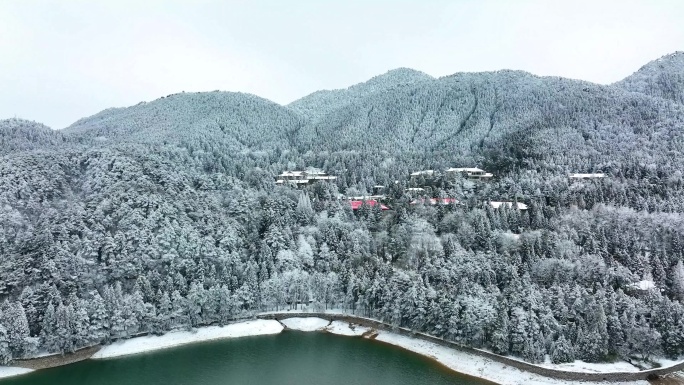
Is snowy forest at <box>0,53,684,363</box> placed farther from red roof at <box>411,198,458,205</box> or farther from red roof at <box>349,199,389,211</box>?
red roof at <box>349,199,389,211</box>

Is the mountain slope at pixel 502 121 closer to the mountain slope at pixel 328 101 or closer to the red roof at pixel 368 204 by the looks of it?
the mountain slope at pixel 328 101

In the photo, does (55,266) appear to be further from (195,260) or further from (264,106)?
(264,106)

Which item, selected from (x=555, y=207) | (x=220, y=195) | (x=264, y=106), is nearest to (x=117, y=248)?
(x=220, y=195)

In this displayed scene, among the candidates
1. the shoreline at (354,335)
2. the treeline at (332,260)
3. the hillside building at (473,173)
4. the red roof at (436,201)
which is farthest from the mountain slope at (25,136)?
the hillside building at (473,173)

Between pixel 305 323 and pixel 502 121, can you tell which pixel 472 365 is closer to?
pixel 305 323

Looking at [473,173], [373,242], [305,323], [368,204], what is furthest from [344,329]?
[473,173]

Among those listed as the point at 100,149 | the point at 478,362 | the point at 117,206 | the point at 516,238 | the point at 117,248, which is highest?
the point at 100,149

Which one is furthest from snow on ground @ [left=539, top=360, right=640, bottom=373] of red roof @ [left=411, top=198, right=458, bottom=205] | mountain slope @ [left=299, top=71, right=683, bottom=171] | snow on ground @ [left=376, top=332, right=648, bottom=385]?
mountain slope @ [left=299, top=71, right=683, bottom=171]
